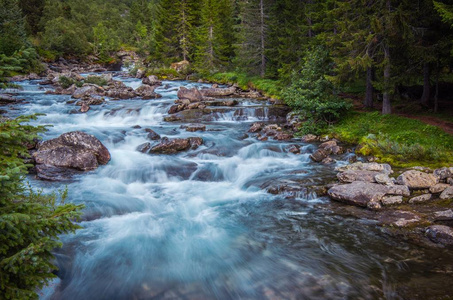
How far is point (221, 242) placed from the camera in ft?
26.2

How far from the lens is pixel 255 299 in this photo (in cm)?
566

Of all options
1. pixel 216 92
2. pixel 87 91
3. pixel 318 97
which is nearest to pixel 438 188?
pixel 318 97

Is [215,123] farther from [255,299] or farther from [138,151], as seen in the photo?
[255,299]

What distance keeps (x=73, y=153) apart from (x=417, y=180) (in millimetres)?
12925

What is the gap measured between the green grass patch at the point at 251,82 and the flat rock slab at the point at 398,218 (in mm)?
17035

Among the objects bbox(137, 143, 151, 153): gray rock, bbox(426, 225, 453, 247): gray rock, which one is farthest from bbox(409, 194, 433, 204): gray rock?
bbox(137, 143, 151, 153): gray rock

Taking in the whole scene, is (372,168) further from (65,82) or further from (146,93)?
(65,82)

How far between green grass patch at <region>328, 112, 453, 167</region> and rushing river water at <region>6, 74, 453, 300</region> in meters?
2.95

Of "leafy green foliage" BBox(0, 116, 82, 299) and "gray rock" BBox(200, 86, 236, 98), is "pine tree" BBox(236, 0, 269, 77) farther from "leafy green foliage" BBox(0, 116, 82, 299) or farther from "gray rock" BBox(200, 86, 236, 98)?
"leafy green foliage" BBox(0, 116, 82, 299)

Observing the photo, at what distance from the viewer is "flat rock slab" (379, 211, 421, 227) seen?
7.54m

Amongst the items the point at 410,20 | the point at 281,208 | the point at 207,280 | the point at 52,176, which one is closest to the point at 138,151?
the point at 52,176

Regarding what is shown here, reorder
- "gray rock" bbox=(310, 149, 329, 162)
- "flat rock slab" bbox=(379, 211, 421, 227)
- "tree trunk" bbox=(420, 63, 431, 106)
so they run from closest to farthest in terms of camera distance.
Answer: "flat rock slab" bbox=(379, 211, 421, 227)
"gray rock" bbox=(310, 149, 329, 162)
"tree trunk" bbox=(420, 63, 431, 106)

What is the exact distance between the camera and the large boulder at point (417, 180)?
29.9 ft

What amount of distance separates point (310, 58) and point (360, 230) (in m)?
12.7
